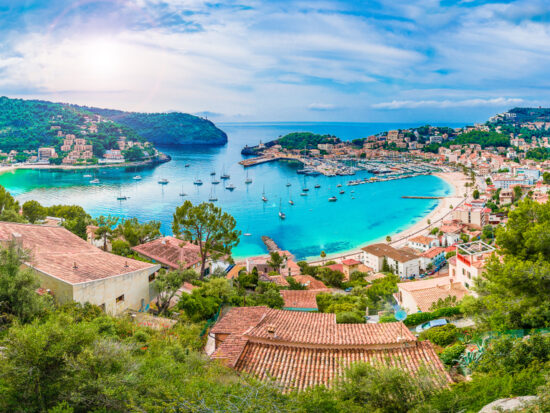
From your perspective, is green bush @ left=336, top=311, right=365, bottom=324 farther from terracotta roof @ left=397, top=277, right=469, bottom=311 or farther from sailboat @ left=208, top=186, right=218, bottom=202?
sailboat @ left=208, top=186, right=218, bottom=202

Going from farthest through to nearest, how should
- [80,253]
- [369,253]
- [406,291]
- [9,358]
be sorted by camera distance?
[369,253] < [406,291] < [80,253] < [9,358]

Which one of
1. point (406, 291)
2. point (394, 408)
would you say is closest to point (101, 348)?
point (394, 408)

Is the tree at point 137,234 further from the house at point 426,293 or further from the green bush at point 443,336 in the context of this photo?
the green bush at point 443,336

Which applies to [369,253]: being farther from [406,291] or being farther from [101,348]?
[101,348]

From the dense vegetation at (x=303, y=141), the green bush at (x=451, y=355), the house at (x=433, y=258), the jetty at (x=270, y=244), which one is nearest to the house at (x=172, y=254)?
the green bush at (x=451, y=355)

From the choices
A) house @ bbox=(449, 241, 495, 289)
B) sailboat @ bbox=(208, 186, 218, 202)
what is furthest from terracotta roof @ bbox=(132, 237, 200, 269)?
sailboat @ bbox=(208, 186, 218, 202)
